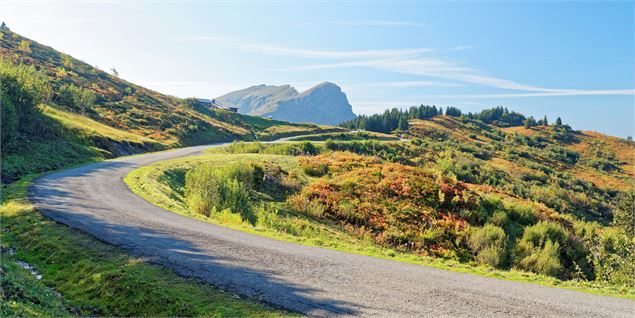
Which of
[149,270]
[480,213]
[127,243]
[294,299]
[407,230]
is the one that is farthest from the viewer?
[480,213]

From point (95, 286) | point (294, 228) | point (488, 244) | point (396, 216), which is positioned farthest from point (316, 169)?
point (95, 286)

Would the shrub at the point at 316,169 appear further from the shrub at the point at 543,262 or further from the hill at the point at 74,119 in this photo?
the hill at the point at 74,119

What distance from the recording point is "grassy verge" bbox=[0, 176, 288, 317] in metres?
8.43

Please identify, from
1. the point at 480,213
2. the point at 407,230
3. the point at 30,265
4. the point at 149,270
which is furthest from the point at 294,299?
the point at 480,213

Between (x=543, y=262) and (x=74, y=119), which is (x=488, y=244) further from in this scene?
Answer: (x=74, y=119)

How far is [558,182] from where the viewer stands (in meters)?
66.5

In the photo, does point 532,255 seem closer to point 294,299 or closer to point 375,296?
point 375,296

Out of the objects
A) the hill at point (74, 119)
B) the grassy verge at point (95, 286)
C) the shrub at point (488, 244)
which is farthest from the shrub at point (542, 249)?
the hill at point (74, 119)

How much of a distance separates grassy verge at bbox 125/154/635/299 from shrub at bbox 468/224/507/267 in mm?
5048

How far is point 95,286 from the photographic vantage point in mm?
9945

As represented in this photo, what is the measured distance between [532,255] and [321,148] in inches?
1656

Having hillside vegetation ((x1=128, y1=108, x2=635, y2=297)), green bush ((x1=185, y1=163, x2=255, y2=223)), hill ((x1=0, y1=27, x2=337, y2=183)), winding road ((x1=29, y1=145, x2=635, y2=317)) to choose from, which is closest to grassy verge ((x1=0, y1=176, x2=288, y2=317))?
winding road ((x1=29, y1=145, x2=635, y2=317))

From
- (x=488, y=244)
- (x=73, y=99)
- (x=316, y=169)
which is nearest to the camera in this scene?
(x=488, y=244)

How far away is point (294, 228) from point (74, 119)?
1838 inches
